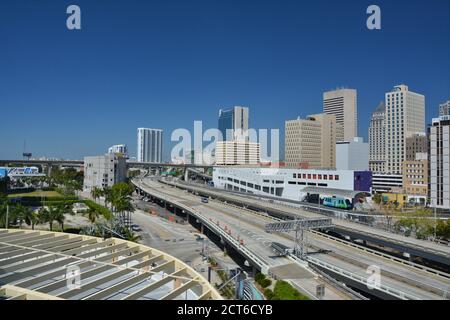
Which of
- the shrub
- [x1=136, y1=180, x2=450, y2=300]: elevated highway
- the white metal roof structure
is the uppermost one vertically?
the white metal roof structure

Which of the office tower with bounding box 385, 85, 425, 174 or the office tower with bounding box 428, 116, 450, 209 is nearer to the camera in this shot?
the office tower with bounding box 428, 116, 450, 209

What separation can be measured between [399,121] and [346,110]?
40944 mm

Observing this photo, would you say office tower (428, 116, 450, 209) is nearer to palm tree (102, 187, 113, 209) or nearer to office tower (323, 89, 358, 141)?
palm tree (102, 187, 113, 209)

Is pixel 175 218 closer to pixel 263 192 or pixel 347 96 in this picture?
pixel 263 192

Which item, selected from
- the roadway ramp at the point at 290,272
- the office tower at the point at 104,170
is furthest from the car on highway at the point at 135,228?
the office tower at the point at 104,170

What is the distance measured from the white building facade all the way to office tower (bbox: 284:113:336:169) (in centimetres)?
3124

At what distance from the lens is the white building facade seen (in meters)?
62.3

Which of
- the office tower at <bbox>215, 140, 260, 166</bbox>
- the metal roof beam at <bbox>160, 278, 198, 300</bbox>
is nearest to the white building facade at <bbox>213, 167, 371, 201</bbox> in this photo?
the metal roof beam at <bbox>160, 278, 198, 300</bbox>

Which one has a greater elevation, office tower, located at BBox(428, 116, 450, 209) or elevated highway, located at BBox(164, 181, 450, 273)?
office tower, located at BBox(428, 116, 450, 209)

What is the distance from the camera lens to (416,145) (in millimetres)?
106125
